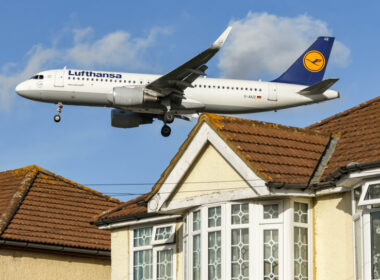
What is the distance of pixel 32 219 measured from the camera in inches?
959

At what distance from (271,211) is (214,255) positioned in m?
1.35

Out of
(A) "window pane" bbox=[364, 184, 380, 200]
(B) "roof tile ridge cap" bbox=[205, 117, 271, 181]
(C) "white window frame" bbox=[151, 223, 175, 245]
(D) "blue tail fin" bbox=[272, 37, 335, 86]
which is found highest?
(D) "blue tail fin" bbox=[272, 37, 335, 86]

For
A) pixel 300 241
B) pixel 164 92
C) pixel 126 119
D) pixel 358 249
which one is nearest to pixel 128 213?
pixel 300 241

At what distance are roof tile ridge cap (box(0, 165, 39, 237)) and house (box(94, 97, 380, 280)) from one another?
716cm

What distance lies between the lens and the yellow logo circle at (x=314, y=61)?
56.6 m

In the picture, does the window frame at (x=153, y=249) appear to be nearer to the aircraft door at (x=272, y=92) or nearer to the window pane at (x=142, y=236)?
the window pane at (x=142, y=236)

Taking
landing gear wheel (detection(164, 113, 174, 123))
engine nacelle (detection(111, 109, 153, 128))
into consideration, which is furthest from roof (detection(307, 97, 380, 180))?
engine nacelle (detection(111, 109, 153, 128))

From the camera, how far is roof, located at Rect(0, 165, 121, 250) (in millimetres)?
23641

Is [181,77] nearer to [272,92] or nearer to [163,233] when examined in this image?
[272,92]

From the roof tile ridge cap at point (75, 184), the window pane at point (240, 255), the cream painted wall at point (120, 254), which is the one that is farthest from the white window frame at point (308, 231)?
the roof tile ridge cap at point (75, 184)

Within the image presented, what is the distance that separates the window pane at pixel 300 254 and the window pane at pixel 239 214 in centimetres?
95

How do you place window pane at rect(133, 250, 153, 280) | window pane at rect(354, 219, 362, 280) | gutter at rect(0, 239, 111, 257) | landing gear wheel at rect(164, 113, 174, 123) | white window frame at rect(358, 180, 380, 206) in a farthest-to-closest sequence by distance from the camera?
1. landing gear wheel at rect(164, 113, 174, 123)
2. gutter at rect(0, 239, 111, 257)
3. window pane at rect(133, 250, 153, 280)
4. window pane at rect(354, 219, 362, 280)
5. white window frame at rect(358, 180, 380, 206)

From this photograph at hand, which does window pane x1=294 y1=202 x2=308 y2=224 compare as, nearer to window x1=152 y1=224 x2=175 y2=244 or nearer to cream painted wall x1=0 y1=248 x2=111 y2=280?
window x1=152 y1=224 x2=175 y2=244

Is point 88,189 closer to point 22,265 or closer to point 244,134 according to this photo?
point 22,265
